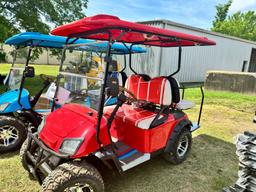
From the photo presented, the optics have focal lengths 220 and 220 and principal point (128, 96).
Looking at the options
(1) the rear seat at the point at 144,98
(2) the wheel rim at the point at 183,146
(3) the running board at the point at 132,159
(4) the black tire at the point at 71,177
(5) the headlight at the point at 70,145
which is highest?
(1) the rear seat at the point at 144,98

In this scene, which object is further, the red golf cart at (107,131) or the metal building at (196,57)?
the metal building at (196,57)

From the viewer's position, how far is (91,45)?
2.85 meters

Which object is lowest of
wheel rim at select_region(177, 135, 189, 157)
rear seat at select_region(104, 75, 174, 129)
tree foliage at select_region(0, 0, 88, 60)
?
wheel rim at select_region(177, 135, 189, 157)

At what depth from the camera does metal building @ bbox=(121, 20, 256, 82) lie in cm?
1085

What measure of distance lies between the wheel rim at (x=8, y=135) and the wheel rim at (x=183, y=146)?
2531 millimetres

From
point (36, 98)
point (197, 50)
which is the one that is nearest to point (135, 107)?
point (36, 98)

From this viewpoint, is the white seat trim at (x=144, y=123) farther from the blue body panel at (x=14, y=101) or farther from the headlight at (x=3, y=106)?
the headlight at (x=3, y=106)

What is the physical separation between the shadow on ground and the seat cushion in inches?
28.1

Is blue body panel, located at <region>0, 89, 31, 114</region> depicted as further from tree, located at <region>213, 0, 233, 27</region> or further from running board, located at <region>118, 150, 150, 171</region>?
tree, located at <region>213, 0, 233, 27</region>

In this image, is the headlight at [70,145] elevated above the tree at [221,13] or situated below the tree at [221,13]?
below

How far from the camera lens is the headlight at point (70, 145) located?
7.04 ft

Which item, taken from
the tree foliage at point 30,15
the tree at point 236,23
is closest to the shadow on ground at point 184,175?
the tree foliage at point 30,15

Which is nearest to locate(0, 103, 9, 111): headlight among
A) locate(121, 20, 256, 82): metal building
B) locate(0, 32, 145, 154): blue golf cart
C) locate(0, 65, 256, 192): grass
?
locate(0, 32, 145, 154): blue golf cart

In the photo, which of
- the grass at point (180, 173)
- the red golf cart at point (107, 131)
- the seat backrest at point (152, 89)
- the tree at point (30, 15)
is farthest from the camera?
the tree at point (30, 15)
